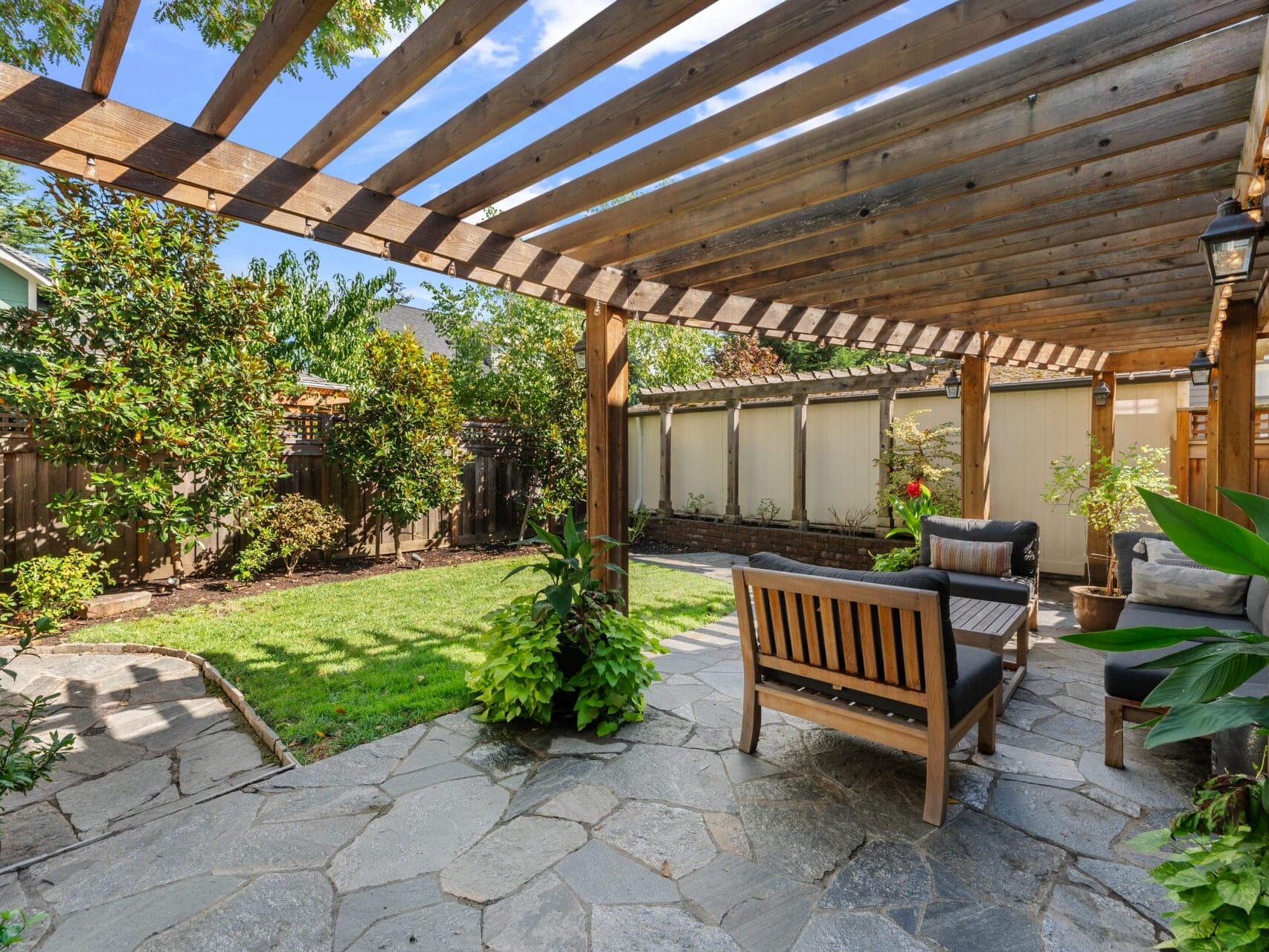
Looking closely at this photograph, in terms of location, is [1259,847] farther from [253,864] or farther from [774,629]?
[253,864]

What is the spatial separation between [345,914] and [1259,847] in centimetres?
232

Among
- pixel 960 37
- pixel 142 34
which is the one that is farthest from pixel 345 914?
pixel 142 34

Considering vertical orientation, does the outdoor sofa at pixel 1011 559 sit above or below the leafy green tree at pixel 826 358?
below

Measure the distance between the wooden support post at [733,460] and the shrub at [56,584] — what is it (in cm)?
707

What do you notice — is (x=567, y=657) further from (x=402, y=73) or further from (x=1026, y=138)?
(x=1026, y=138)

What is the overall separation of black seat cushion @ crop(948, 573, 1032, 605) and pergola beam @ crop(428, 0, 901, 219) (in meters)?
3.54

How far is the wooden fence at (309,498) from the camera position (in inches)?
210

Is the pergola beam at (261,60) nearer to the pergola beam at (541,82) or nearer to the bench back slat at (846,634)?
the pergola beam at (541,82)

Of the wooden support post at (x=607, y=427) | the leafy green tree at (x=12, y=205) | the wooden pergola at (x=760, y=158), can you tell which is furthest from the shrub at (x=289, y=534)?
the leafy green tree at (x=12, y=205)

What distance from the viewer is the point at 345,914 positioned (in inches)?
75.4

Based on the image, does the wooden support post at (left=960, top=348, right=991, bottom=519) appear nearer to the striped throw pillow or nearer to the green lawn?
the striped throw pillow

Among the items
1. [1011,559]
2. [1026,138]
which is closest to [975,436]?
[1011,559]

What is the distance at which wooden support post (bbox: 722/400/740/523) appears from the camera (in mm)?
9203

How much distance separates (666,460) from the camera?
10.3 meters
